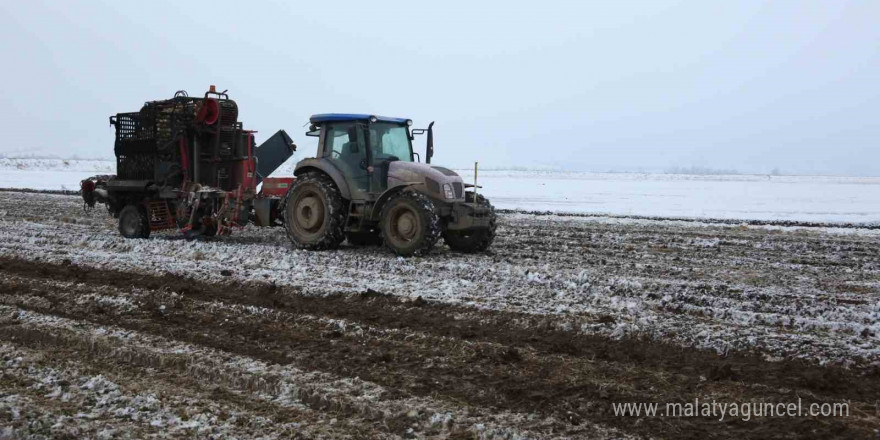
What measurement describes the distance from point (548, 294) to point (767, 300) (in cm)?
214

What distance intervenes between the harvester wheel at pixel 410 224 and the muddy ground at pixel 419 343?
33 centimetres

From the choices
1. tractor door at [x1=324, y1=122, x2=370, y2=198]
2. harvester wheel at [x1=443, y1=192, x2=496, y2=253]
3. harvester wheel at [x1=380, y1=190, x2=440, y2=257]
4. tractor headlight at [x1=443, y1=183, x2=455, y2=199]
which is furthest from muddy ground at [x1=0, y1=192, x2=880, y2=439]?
tractor door at [x1=324, y1=122, x2=370, y2=198]

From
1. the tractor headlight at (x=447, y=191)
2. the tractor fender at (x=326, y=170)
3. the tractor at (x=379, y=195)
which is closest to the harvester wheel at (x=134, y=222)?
the tractor at (x=379, y=195)

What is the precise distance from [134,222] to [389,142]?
4.58m

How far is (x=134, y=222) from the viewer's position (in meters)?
12.9

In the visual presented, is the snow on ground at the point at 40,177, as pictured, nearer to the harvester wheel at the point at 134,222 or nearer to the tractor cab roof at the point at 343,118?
the harvester wheel at the point at 134,222

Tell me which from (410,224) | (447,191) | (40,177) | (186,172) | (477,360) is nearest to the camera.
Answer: (477,360)

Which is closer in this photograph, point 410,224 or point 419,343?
point 419,343

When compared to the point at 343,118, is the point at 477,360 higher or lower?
lower

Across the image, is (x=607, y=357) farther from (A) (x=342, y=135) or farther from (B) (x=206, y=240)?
(B) (x=206, y=240)

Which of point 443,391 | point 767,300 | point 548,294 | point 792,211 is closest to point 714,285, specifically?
point 767,300

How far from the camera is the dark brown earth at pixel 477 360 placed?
4.46 m

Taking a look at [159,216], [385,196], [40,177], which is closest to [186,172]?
[159,216]

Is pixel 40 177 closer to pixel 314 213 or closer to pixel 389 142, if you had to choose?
pixel 314 213
